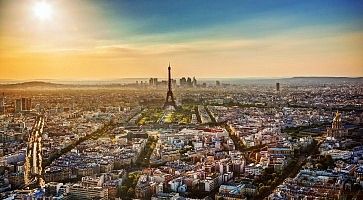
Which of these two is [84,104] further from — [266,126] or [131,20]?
[266,126]

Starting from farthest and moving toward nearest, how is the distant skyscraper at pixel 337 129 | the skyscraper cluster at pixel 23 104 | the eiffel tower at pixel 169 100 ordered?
the distant skyscraper at pixel 337 129, the eiffel tower at pixel 169 100, the skyscraper cluster at pixel 23 104

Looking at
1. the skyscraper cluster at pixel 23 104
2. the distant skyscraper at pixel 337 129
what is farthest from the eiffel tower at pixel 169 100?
the distant skyscraper at pixel 337 129

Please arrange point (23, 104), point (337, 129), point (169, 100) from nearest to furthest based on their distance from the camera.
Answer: point (23, 104) → point (169, 100) → point (337, 129)

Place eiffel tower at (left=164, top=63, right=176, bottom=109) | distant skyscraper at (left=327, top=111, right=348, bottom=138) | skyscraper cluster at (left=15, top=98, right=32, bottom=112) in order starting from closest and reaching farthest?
skyscraper cluster at (left=15, top=98, right=32, bottom=112), eiffel tower at (left=164, top=63, right=176, bottom=109), distant skyscraper at (left=327, top=111, right=348, bottom=138)

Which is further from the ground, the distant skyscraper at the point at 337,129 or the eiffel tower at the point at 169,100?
the eiffel tower at the point at 169,100

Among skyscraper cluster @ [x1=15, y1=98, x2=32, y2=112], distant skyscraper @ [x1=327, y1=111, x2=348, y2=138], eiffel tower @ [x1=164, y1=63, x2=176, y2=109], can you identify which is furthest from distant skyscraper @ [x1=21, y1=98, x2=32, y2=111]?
distant skyscraper @ [x1=327, y1=111, x2=348, y2=138]

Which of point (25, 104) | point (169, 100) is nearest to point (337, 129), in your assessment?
point (169, 100)

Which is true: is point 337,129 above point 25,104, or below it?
below

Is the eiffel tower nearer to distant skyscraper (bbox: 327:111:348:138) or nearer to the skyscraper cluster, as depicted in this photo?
the skyscraper cluster

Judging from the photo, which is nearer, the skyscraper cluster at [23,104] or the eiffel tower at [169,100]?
the skyscraper cluster at [23,104]

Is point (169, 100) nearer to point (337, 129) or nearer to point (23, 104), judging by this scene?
point (23, 104)

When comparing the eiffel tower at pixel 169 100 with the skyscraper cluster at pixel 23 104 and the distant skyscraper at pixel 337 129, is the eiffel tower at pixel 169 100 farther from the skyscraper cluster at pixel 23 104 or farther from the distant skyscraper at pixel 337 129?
the distant skyscraper at pixel 337 129
